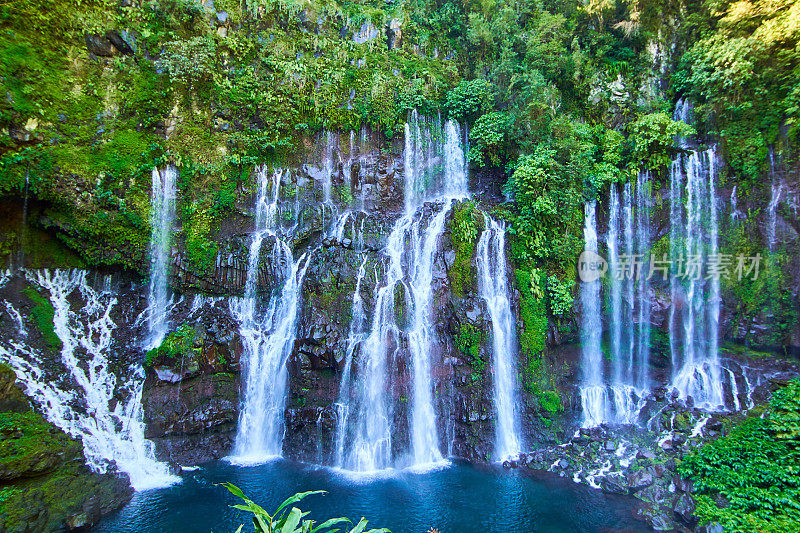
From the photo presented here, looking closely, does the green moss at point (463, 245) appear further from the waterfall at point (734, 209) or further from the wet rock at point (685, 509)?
the waterfall at point (734, 209)

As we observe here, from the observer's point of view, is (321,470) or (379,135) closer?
(321,470)

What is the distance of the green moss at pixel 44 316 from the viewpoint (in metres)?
10.5

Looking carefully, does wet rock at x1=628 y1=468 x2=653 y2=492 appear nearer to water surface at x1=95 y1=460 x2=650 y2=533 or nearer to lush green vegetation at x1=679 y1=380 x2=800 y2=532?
water surface at x1=95 y1=460 x2=650 y2=533

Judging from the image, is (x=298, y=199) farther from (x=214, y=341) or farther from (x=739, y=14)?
(x=739, y=14)

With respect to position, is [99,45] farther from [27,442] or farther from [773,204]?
[773,204]

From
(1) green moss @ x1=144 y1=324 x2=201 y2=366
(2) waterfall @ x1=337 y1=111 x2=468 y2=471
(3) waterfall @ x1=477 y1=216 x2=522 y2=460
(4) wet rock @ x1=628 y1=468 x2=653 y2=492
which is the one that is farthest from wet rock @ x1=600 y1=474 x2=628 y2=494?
(1) green moss @ x1=144 y1=324 x2=201 y2=366

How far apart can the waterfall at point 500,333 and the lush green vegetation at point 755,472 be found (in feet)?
13.9

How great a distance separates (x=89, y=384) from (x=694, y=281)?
18764 mm

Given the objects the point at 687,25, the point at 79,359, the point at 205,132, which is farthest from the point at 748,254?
the point at 79,359

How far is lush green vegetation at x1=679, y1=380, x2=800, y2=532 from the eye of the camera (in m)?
6.90

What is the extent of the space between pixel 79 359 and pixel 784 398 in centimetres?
1795

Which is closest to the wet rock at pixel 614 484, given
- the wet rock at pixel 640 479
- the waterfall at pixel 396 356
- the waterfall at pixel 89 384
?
the wet rock at pixel 640 479

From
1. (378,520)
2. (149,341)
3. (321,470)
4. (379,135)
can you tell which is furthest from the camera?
(379,135)

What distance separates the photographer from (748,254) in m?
12.0
